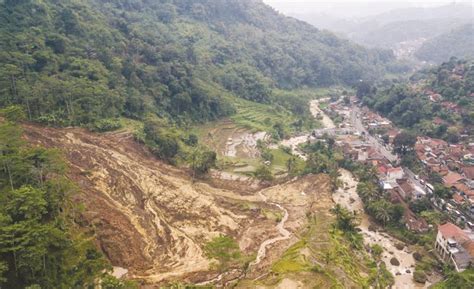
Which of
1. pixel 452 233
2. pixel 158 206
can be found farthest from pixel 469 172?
pixel 158 206

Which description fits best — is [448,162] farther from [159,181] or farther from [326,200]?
[159,181]

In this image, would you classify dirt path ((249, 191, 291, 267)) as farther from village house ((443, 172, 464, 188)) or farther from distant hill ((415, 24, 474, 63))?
distant hill ((415, 24, 474, 63))

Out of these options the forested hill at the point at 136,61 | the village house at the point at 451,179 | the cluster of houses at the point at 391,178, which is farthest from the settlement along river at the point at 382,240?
the forested hill at the point at 136,61

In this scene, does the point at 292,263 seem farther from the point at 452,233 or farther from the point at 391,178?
the point at 391,178

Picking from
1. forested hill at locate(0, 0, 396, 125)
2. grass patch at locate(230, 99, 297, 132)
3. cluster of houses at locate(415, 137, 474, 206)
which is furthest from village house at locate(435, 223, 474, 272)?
forested hill at locate(0, 0, 396, 125)

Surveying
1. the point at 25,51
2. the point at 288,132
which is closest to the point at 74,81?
the point at 25,51

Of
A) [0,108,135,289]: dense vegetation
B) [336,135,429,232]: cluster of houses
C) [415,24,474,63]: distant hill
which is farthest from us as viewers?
[415,24,474,63]: distant hill
